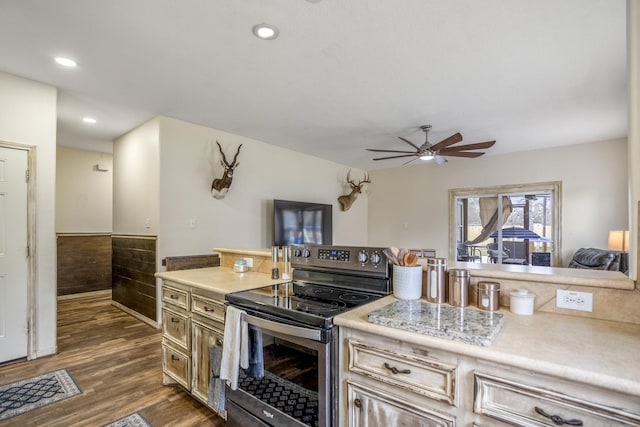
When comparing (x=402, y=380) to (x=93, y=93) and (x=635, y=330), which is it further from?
(x=93, y=93)

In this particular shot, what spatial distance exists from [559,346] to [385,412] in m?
0.63

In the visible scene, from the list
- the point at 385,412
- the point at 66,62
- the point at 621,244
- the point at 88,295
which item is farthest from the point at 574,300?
the point at 88,295

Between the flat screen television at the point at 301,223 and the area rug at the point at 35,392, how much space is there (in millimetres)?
2992

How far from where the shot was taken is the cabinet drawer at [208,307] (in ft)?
6.14

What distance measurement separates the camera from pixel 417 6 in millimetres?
1940

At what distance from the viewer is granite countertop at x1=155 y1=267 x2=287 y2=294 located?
1961 millimetres

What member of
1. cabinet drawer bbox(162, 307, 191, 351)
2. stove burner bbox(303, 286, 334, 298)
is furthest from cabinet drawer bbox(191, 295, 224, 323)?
stove burner bbox(303, 286, 334, 298)

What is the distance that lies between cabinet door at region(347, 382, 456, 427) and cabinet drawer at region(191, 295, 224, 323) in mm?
932

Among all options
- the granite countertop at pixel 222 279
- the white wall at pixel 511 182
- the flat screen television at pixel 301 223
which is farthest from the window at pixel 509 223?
the granite countertop at pixel 222 279

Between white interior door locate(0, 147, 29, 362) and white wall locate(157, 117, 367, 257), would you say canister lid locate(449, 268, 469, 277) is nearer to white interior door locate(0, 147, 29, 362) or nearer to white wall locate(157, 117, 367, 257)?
white wall locate(157, 117, 367, 257)

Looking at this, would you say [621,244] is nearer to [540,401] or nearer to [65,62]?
[540,401]

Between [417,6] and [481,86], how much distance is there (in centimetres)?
144

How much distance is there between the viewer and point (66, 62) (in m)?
2.65

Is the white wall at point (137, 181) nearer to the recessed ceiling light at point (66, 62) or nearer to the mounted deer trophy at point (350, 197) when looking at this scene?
the recessed ceiling light at point (66, 62)
